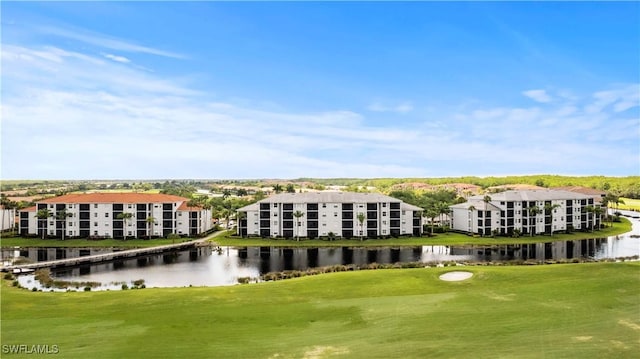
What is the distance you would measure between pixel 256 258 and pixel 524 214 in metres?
54.6

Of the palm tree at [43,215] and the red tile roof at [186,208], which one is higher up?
the red tile roof at [186,208]

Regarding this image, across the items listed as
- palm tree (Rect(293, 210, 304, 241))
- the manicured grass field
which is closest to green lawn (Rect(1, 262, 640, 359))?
palm tree (Rect(293, 210, 304, 241))

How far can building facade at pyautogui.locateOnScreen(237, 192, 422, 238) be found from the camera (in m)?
88.1

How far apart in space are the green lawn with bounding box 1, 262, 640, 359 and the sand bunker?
0.84 metres

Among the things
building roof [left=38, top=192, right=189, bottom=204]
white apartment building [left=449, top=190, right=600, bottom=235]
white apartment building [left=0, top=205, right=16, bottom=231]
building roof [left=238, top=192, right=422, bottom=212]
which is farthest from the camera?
white apartment building [left=0, top=205, right=16, bottom=231]

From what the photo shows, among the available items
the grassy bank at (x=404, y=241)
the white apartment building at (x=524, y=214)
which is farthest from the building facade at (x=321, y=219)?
the white apartment building at (x=524, y=214)

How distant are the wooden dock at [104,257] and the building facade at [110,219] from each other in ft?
27.6

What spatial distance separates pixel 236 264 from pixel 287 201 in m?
27.8

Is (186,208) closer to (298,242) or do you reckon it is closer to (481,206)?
(298,242)

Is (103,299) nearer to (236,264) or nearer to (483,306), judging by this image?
(236,264)

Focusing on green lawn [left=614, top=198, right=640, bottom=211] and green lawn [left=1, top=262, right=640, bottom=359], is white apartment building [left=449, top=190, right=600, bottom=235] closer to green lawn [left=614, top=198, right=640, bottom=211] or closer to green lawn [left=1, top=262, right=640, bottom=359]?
green lawn [left=1, top=262, right=640, bottom=359]

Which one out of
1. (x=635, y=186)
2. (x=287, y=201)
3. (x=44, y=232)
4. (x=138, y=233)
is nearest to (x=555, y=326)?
(x=287, y=201)

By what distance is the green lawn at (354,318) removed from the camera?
24734mm

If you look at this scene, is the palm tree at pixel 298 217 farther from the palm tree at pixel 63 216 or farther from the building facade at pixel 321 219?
the palm tree at pixel 63 216
